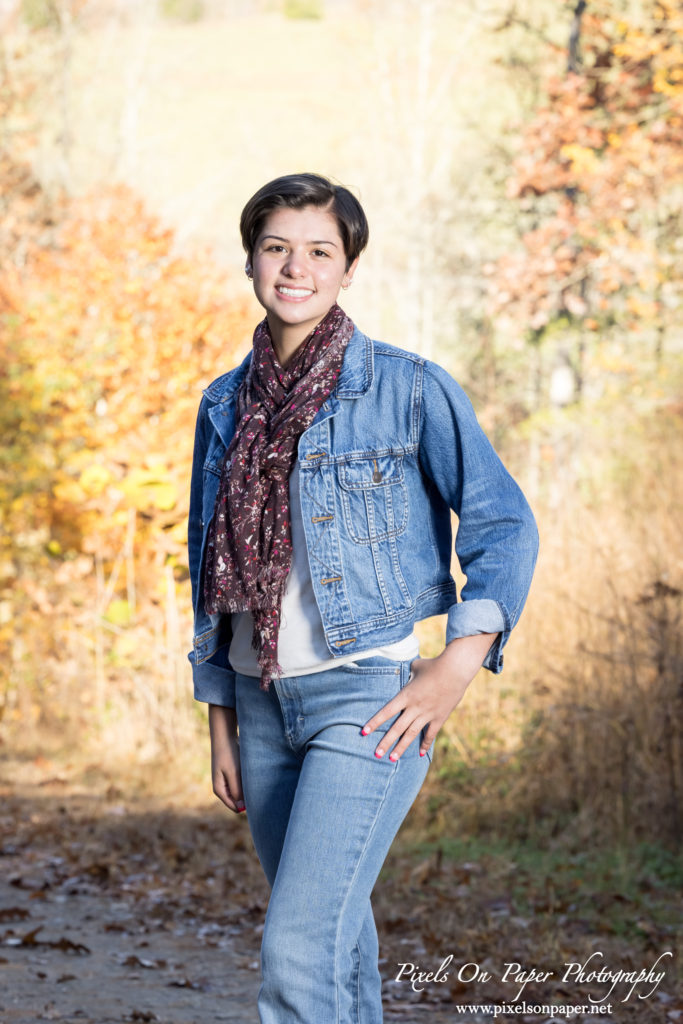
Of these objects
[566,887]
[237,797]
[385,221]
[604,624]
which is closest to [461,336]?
[385,221]

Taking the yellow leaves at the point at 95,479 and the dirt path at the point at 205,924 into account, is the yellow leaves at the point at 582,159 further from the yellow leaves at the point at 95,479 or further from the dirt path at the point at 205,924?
the dirt path at the point at 205,924

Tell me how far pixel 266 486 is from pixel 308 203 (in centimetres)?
60

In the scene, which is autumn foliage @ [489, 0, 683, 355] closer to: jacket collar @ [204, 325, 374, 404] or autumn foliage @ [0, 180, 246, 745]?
autumn foliage @ [0, 180, 246, 745]

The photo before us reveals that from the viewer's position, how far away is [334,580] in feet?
7.69

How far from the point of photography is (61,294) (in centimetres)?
1129

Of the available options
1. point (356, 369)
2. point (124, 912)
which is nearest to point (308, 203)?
point (356, 369)

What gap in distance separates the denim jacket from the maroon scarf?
0.15 feet

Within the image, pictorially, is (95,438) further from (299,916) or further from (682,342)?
(299,916)

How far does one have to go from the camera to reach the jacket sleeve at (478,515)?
2.30 m

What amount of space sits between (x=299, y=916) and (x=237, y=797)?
58cm

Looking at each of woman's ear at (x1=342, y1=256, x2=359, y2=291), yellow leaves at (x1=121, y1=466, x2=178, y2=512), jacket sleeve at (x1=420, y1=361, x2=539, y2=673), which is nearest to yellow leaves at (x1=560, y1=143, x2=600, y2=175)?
yellow leaves at (x1=121, y1=466, x2=178, y2=512)

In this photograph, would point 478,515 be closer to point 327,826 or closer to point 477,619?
point 477,619

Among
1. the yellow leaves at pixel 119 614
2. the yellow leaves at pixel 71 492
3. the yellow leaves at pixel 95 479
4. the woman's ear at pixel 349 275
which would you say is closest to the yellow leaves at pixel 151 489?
the yellow leaves at pixel 95 479

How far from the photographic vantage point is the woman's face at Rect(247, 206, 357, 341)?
8.18ft
